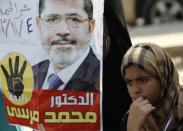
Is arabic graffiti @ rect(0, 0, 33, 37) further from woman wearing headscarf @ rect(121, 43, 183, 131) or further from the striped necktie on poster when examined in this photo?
woman wearing headscarf @ rect(121, 43, 183, 131)

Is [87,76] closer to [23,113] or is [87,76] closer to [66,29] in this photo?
[66,29]

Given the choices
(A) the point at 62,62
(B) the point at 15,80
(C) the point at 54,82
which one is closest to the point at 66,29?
(A) the point at 62,62

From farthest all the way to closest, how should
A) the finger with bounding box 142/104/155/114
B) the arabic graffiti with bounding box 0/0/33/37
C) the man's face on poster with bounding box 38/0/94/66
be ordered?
the arabic graffiti with bounding box 0/0/33/37, the man's face on poster with bounding box 38/0/94/66, the finger with bounding box 142/104/155/114

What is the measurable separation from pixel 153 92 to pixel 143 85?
5 centimetres

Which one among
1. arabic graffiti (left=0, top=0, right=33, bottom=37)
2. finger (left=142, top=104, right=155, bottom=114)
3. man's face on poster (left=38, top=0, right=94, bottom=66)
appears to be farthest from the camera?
arabic graffiti (left=0, top=0, right=33, bottom=37)

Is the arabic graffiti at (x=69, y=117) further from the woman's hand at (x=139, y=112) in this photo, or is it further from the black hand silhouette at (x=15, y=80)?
the woman's hand at (x=139, y=112)

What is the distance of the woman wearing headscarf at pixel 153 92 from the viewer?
271 centimetres

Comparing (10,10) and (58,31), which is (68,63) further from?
(10,10)

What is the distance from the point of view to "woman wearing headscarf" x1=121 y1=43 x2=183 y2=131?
8.89ft

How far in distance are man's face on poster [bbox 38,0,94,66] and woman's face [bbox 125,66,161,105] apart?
51 cm

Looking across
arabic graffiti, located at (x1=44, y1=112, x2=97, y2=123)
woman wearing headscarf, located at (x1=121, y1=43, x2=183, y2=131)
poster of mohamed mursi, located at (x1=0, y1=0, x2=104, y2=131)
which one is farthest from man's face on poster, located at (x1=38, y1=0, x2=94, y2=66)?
woman wearing headscarf, located at (x1=121, y1=43, x2=183, y2=131)

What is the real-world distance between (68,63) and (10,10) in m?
0.43

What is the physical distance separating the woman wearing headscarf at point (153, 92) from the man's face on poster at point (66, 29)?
1.53ft

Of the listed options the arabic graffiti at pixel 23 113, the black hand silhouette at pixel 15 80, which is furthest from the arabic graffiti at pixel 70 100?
the black hand silhouette at pixel 15 80
